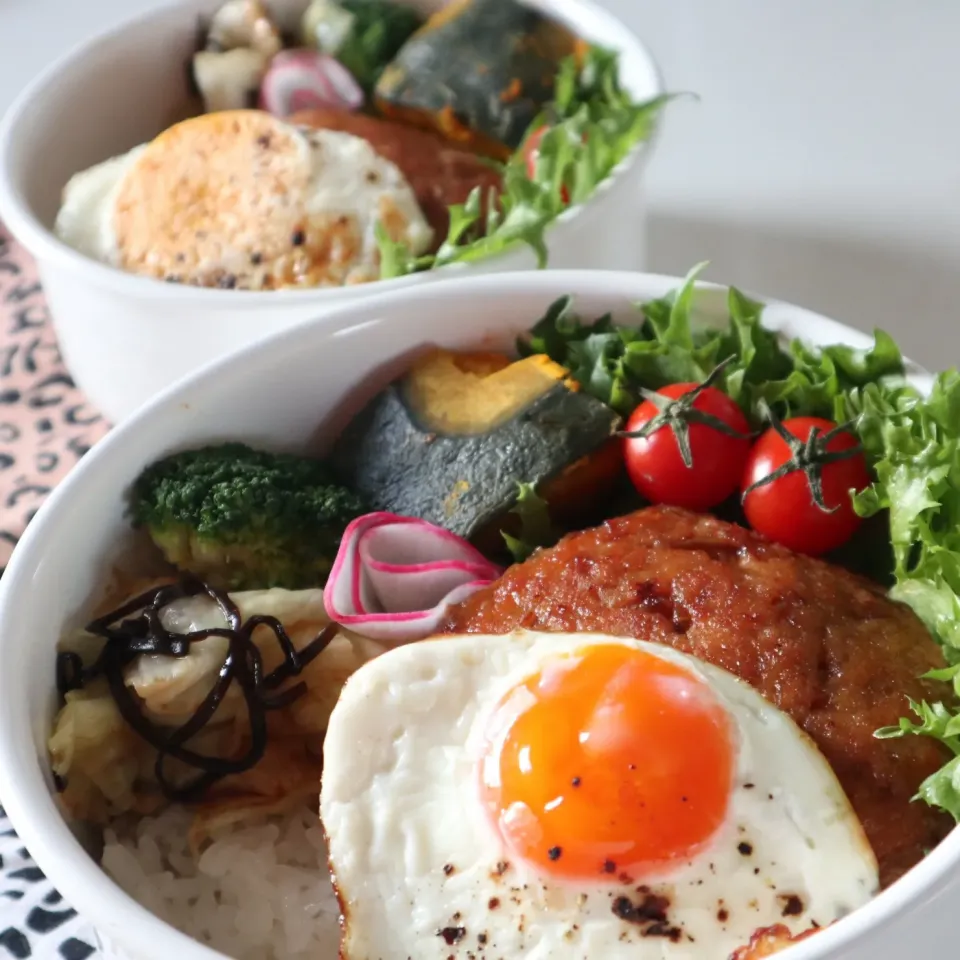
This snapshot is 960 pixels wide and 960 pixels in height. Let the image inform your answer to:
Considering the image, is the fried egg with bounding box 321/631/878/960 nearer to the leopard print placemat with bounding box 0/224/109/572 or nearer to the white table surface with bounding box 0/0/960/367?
the leopard print placemat with bounding box 0/224/109/572

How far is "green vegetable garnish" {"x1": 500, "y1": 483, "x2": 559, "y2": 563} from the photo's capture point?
4.47 feet

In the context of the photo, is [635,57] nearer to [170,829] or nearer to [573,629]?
[573,629]

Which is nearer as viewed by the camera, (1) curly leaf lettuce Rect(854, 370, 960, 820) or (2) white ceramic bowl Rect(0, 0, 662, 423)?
(1) curly leaf lettuce Rect(854, 370, 960, 820)

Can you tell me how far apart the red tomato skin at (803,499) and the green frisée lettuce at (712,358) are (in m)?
0.05

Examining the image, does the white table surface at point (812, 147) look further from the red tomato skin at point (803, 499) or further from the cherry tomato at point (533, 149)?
the red tomato skin at point (803, 499)

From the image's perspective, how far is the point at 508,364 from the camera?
59.7 inches

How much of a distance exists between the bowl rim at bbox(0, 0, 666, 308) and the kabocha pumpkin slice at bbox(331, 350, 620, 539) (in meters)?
0.15

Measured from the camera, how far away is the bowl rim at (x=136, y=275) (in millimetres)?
1609

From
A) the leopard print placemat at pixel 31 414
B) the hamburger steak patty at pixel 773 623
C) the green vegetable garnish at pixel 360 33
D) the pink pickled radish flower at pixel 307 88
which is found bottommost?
the leopard print placemat at pixel 31 414

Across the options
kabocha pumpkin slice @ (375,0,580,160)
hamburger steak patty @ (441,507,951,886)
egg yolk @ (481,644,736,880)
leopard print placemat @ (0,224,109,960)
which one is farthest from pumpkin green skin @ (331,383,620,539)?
kabocha pumpkin slice @ (375,0,580,160)

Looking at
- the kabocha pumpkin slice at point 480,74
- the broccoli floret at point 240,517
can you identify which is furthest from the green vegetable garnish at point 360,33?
the broccoli floret at point 240,517

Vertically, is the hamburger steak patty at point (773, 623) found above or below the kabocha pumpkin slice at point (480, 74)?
below

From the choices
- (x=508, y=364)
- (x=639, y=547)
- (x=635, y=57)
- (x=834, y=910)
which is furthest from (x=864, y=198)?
(x=834, y=910)

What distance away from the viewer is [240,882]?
1227mm
